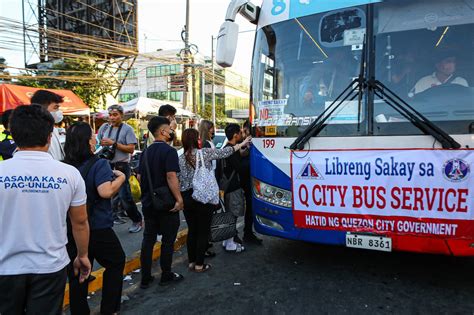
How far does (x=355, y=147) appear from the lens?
131 inches

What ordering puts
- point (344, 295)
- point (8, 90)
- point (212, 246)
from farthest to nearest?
point (8, 90) < point (212, 246) < point (344, 295)

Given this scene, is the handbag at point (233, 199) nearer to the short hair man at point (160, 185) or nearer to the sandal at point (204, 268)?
the sandal at point (204, 268)

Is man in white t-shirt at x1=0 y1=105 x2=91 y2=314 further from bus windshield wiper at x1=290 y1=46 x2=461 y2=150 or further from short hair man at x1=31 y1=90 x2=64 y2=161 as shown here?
bus windshield wiper at x1=290 y1=46 x2=461 y2=150

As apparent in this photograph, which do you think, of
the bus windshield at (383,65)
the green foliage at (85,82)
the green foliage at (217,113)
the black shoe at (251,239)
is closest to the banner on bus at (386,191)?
the bus windshield at (383,65)

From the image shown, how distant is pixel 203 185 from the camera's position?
3850 millimetres

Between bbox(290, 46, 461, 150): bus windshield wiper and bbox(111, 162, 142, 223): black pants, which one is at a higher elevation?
bbox(290, 46, 461, 150): bus windshield wiper

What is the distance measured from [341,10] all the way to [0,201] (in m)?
3.25

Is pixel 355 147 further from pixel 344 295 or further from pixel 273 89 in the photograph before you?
pixel 344 295

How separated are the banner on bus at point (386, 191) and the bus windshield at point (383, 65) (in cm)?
25

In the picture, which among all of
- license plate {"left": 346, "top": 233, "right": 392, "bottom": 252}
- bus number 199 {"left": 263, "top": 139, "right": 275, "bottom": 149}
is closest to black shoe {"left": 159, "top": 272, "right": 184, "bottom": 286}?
→ bus number 199 {"left": 263, "top": 139, "right": 275, "bottom": 149}

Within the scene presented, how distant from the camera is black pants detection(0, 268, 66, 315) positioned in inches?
73.3

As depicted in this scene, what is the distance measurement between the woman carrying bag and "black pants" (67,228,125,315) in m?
1.14

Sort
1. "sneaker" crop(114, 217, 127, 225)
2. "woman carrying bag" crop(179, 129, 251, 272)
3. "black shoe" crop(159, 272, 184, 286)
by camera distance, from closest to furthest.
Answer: "black shoe" crop(159, 272, 184, 286), "woman carrying bag" crop(179, 129, 251, 272), "sneaker" crop(114, 217, 127, 225)

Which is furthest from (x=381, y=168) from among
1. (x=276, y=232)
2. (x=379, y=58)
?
(x=276, y=232)
